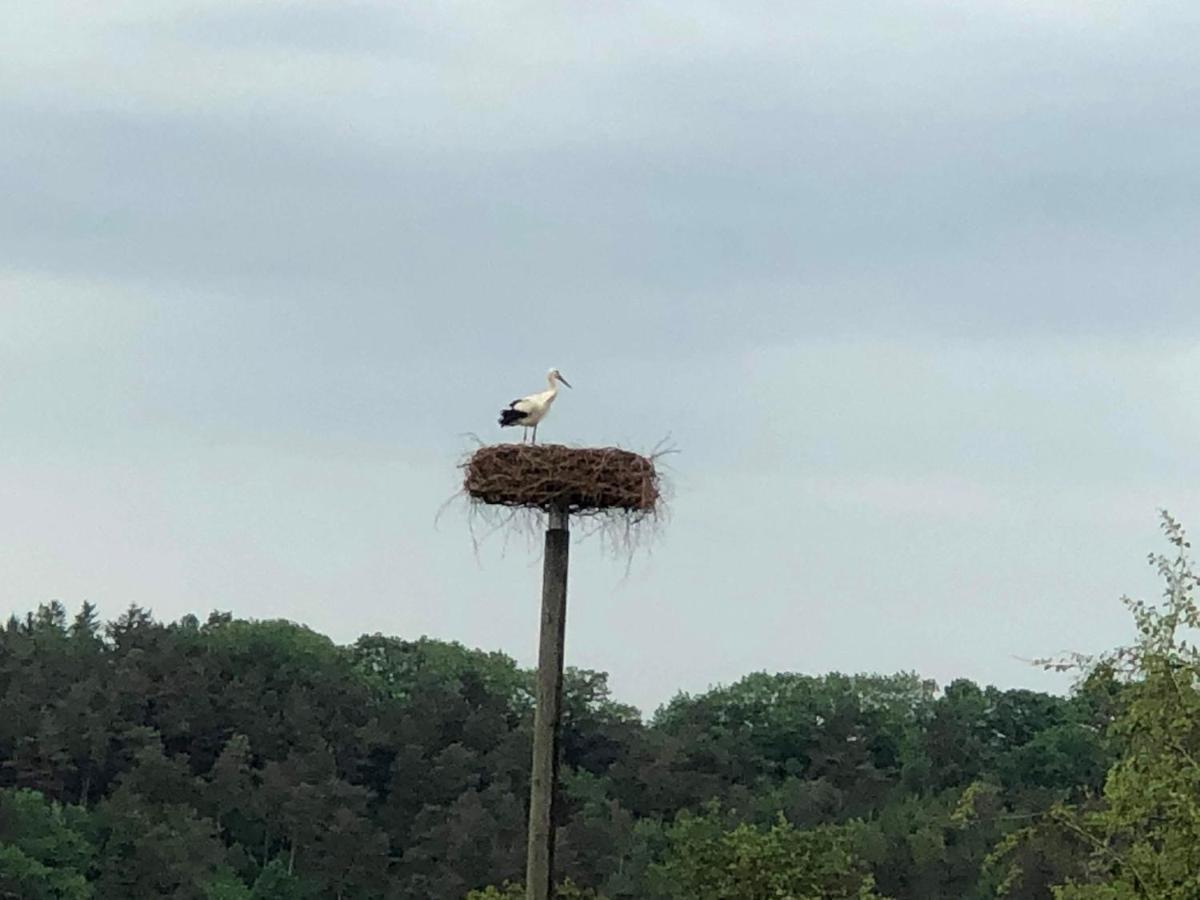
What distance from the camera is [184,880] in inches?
3155

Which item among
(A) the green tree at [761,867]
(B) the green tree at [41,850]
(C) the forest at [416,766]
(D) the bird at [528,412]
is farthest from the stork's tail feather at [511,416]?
(B) the green tree at [41,850]

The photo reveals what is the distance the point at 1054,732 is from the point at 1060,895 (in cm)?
8837

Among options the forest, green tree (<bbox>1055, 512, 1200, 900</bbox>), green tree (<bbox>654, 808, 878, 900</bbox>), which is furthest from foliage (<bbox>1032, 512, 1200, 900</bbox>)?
the forest

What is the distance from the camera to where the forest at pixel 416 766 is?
262 feet

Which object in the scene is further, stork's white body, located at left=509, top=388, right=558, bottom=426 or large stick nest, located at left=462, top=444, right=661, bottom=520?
stork's white body, located at left=509, top=388, right=558, bottom=426

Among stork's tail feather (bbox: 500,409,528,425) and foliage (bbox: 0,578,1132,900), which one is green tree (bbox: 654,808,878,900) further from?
foliage (bbox: 0,578,1132,900)

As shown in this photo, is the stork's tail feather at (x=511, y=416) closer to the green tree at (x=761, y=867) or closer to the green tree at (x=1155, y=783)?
the green tree at (x=1155, y=783)

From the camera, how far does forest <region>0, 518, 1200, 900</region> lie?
262ft

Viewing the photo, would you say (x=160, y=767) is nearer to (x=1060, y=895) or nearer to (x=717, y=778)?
(x=717, y=778)

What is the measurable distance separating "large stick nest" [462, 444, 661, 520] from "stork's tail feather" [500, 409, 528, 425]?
347 cm

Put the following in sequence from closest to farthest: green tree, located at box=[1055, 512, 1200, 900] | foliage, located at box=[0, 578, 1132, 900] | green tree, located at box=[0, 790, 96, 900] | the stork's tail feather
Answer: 1. green tree, located at box=[1055, 512, 1200, 900]
2. the stork's tail feather
3. green tree, located at box=[0, 790, 96, 900]
4. foliage, located at box=[0, 578, 1132, 900]

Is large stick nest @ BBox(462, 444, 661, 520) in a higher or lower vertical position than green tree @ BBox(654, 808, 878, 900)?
higher

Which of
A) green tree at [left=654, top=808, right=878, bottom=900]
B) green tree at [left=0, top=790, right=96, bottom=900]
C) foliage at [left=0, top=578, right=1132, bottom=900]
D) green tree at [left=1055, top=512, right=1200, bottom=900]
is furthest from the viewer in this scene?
foliage at [left=0, top=578, right=1132, bottom=900]

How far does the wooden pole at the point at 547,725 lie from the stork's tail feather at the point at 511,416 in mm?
4256
